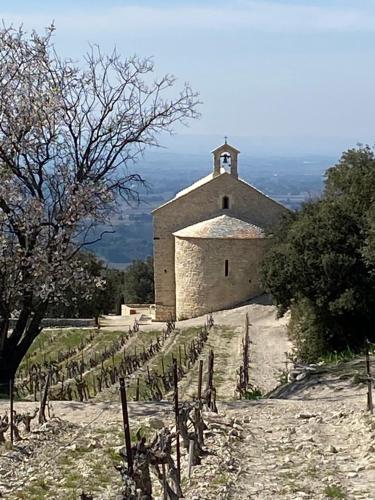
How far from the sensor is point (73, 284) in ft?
67.8

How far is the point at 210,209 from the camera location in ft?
150

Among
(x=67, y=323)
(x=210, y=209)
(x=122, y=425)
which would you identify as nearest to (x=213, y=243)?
(x=210, y=209)

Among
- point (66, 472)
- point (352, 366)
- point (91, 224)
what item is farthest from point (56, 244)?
point (66, 472)

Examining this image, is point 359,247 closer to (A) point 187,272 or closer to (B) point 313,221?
(B) point 313,221

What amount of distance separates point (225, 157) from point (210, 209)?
4170mm

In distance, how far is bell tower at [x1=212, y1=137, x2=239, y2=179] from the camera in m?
47.5

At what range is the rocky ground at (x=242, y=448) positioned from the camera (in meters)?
10.5

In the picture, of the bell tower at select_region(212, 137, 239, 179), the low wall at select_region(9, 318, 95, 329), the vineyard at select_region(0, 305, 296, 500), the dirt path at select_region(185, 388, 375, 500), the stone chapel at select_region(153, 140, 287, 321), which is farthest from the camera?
the bell tower at select_region(212, 137, 239, 179)

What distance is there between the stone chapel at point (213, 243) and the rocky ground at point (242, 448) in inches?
955

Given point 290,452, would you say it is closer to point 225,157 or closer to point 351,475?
point 351,475

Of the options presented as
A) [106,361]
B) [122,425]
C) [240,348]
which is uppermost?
[122,425]

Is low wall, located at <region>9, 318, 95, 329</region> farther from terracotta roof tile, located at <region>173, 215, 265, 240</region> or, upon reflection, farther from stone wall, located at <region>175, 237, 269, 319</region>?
terracotta roof tile, located at <region>173, 215, 265, 240</region>

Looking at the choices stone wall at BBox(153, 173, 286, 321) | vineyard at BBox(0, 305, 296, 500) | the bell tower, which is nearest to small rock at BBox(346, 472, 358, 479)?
vineyard at BBox(0, 305, 296, 500)

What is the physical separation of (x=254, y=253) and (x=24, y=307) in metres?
23.6
